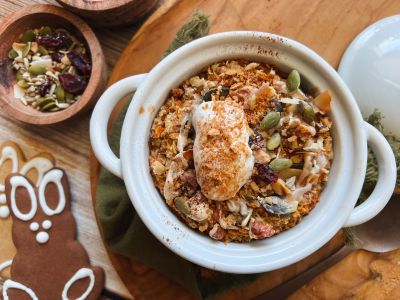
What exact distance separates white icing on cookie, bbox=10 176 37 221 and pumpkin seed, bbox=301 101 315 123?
838 mm

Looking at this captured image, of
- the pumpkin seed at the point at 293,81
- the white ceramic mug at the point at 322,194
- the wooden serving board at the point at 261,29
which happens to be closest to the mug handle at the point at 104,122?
the white ceramic mug at the point at 322,194

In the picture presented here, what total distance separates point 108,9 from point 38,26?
0.29 m

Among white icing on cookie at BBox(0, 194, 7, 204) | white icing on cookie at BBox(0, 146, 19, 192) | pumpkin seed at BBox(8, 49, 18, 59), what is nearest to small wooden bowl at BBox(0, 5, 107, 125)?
pumpkin seed at BBox(8, 49, 18, 59)

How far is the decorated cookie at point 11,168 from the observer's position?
1.48m

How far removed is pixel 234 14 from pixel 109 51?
403 millimetres

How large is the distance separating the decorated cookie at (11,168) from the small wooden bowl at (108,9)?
1.38 ft

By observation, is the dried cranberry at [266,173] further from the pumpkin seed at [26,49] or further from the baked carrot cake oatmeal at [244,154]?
the pumpkin seed at [26,49]

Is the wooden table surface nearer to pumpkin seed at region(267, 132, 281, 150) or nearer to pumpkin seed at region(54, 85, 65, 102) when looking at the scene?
pumpkin seed at region(54, 85, 65, 102)

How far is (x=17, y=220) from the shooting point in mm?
1475

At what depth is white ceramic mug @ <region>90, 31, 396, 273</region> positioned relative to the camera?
107 cm

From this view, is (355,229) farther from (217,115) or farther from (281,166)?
(217,115)

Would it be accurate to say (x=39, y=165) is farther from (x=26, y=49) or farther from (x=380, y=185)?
(x=380, y=185)

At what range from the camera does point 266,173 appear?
105 cm

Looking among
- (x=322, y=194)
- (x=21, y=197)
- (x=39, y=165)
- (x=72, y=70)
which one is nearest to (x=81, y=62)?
(x=72, y=70)
